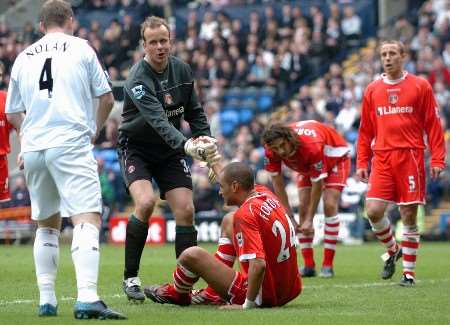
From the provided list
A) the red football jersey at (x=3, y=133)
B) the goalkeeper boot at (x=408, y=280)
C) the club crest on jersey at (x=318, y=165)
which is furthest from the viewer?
the club crest on jersey at (x=318, y=165)

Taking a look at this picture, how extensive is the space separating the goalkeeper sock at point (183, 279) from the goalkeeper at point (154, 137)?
0.60 meters

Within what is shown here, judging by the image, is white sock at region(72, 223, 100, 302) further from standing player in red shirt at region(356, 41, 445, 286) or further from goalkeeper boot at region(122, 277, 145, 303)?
standing player in red shirt at region(356, 41, 445, 286)

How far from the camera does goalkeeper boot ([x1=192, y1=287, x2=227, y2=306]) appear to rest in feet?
31.1

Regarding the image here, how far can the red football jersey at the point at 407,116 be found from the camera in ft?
38.7

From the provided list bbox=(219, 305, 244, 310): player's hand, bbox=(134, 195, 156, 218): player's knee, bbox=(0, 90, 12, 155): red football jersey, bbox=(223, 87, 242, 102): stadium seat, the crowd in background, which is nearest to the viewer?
bbox=(219, 305, 244, 310): player's hand

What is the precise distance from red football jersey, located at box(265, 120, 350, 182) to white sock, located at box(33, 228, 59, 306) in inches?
168

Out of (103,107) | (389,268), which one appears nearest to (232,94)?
(389,268)

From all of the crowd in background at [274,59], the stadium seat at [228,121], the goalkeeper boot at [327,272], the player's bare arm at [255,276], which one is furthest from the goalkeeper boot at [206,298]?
the stadium seat at [228,121]

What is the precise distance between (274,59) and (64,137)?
19975mm

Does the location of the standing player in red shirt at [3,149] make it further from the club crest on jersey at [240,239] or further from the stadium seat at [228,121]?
the stadium seat at [228,121]

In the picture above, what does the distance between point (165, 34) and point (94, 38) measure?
2129 cm

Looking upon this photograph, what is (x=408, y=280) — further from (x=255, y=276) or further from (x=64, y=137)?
(x=64, y=137)

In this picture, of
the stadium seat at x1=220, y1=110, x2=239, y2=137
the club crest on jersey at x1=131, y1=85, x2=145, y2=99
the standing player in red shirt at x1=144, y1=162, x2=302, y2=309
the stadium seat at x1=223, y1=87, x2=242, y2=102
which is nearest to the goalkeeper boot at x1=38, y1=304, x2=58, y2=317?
the standing player in red shirt at x1=144, y1=162, x2=302, y2=309

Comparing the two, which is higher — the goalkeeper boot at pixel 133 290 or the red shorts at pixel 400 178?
the red shorts at pixel 400 178
